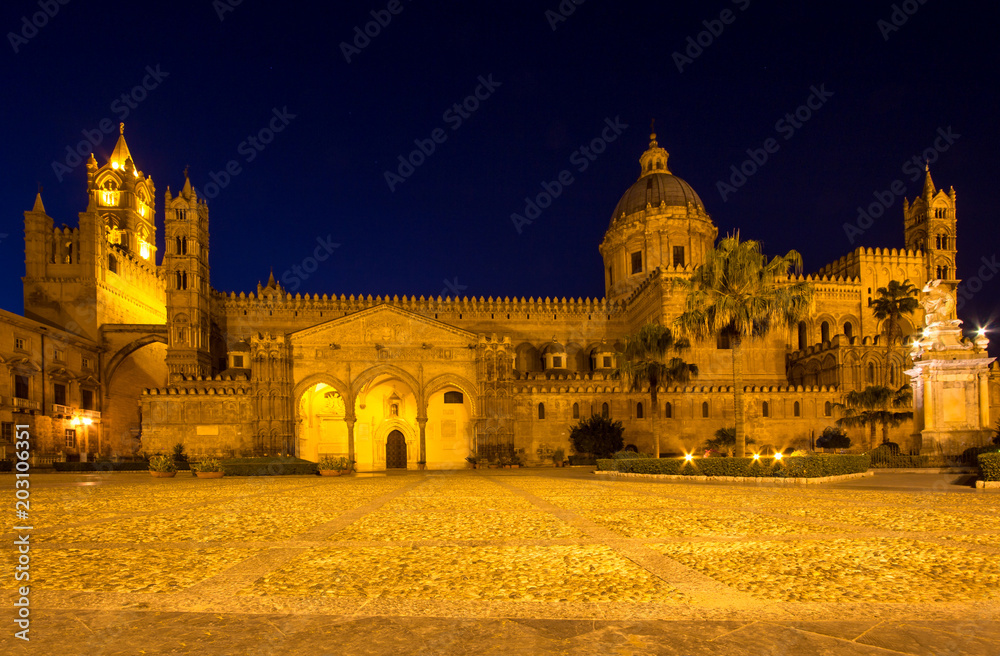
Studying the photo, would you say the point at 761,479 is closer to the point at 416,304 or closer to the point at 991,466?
the point at 991,466

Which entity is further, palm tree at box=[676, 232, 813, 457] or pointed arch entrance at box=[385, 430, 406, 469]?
pointed arch entrance at box=[385, 430, 406, 469]

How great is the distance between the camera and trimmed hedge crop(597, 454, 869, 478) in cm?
2105

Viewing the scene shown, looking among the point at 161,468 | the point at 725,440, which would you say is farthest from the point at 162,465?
the point at 725,440

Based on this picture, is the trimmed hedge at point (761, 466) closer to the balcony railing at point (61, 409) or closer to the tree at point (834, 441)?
the tree at point (834, 441)

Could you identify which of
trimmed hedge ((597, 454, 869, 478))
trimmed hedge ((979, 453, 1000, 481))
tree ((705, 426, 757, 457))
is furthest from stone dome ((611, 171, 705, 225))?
trimmed hedge ((979, 453, 1000, 481))

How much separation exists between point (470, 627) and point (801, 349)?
55.7m

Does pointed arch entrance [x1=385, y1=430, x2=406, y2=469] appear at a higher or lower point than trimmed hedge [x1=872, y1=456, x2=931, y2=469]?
lower

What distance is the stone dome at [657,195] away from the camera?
61062mm

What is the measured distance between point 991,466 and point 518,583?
16611mm

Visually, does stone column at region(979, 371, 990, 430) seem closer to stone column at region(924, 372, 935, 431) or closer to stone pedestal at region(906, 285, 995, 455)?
stone pedestal at region(906, 285, 995, 455)

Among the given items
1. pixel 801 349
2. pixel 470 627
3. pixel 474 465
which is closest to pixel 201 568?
pixel 470 627

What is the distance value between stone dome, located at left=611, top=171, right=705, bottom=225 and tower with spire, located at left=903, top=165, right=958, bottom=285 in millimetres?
19302

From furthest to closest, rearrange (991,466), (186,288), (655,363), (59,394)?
1. (186,288)
2. (59,394)
3. (655,363)
4. (991,466)

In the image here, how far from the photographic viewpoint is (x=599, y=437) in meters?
→ 42.2
